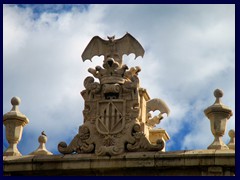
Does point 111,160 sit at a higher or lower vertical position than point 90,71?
lower

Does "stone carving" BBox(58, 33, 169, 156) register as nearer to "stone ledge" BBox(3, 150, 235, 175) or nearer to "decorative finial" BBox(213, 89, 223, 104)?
"stone ledge" BBox(3, 150, 235, 175)

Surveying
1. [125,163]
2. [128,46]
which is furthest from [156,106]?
[125,163]

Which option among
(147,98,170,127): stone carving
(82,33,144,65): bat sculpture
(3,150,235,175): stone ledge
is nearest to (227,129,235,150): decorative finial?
(147,98,170,127): stone carving

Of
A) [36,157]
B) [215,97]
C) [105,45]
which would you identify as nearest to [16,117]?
[36,157]

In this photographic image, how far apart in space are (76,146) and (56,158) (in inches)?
22.6

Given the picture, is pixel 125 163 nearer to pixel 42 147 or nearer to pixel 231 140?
pixel 42 147

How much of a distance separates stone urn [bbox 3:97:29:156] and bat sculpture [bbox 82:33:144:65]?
239 cm

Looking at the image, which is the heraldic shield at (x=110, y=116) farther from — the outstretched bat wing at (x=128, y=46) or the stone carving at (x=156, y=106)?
the stone carving at (x=156, y=106)

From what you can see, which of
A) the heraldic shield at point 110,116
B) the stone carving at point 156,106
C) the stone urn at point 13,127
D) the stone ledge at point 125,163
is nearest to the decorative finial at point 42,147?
the stone urn at point 13,127

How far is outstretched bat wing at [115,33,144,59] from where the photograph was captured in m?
26.7

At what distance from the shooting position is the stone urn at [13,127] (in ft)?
87.1

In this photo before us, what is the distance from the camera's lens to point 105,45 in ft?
88.2

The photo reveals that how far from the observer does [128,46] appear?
2673cm

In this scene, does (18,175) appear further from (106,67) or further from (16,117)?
(106,67)
